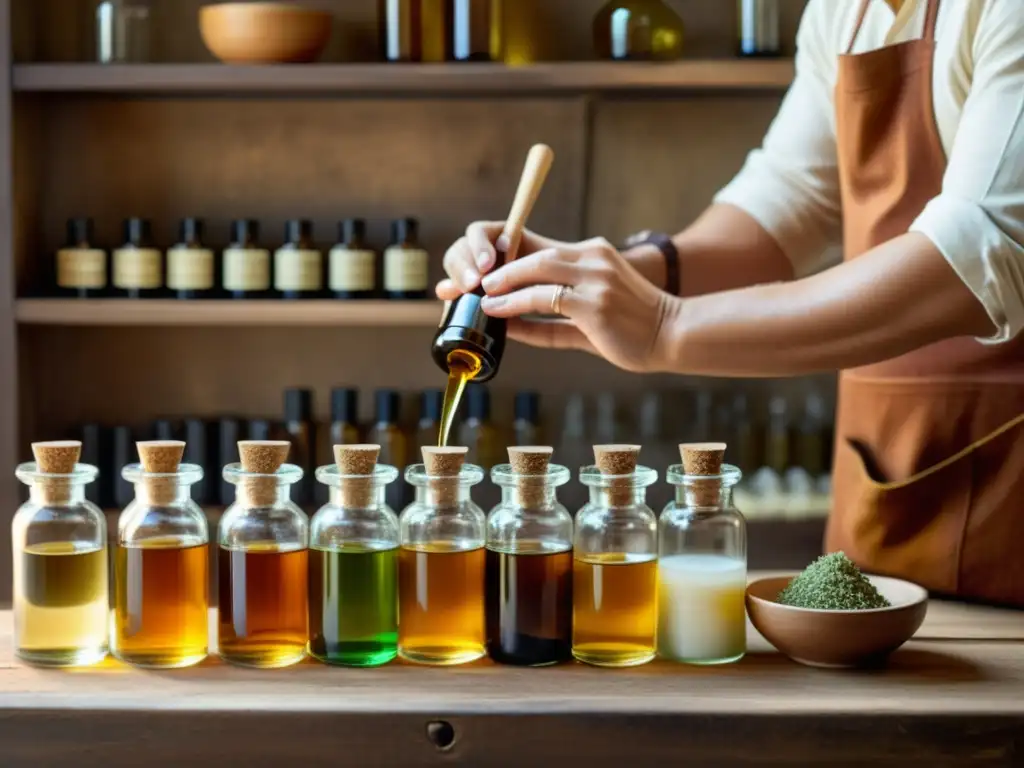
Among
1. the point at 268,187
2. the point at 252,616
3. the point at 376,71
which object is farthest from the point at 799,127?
the point at 268,187

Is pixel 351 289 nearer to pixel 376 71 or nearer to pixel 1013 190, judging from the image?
pixel 376 71

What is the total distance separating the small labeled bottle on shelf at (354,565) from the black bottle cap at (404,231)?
126 centimetres

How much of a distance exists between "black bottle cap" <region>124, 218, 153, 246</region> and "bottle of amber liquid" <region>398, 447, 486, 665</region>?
142cm

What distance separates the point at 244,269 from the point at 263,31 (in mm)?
411

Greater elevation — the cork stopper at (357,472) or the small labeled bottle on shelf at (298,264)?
the small labeled bottle on shelf at (298,264)

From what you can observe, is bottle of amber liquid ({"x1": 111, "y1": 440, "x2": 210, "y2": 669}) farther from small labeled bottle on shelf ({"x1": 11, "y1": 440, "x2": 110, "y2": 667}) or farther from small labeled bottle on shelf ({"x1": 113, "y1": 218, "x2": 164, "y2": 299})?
small labeled bottle on shelf ({"x1": 113, "y1": 218, "x2": 164, "y2": 299})

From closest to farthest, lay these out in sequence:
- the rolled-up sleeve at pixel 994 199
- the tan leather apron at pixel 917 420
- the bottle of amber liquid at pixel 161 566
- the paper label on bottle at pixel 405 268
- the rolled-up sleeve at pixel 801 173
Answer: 1. the bottle of amber liquid at pixel 161 566
2. the rolled-up sleeve at pixel 994 199
3. the tan leather apron at pixel 917 420
4. the rolled-up sleeve at pixel 801 173
5. the paper label on bottle at pixel 405 268

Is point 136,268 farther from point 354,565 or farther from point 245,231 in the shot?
point 354,565

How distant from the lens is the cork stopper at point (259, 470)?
1.00 metres

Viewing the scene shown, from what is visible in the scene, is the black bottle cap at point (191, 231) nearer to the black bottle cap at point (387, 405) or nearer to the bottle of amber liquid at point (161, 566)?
the black bottle cap at point (387, 405)

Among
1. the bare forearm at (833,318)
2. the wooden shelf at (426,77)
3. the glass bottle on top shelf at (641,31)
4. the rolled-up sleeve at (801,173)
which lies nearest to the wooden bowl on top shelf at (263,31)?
the wooden shelf at (426,77)

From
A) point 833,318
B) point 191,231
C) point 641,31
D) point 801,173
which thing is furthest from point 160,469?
point 641,31

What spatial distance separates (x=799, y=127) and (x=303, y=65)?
3.05ft

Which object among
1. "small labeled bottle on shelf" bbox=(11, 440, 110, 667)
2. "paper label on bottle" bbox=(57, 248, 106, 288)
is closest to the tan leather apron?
"small labeled bottle on shelf" bbox=(11, 440, 110, 667)
